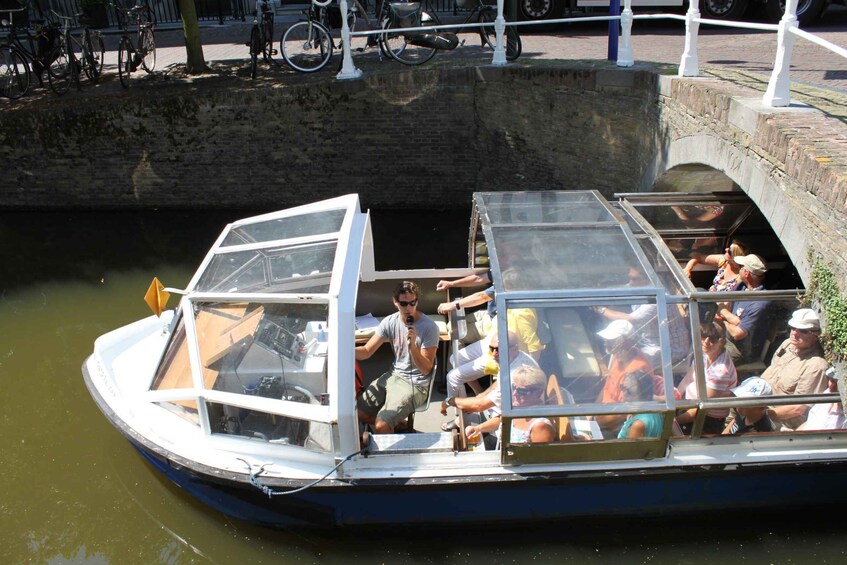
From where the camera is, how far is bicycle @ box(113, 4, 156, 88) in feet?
37.3

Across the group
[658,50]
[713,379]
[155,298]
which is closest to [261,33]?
[658,50]

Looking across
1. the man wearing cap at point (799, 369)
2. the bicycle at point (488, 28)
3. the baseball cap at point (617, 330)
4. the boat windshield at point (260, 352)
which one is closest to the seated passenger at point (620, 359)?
the baseball cap at point (617, 330)

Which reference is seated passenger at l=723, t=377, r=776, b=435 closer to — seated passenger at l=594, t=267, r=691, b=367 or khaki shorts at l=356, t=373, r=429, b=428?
seated passenger at l=594, t=267, r=691, b=367

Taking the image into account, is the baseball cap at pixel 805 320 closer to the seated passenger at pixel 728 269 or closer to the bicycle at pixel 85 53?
the seated passenger at pixel 728 269

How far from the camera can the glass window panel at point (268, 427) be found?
4738 millimetres

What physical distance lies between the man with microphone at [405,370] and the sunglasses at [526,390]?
1161mm

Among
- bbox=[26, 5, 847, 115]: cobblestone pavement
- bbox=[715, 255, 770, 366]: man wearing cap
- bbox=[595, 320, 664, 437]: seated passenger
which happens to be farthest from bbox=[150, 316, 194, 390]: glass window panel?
bbox=[26, 5, 847, 115]: cobblestone pavement

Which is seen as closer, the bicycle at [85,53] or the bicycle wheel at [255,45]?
the bicycle wheel at [255,45]

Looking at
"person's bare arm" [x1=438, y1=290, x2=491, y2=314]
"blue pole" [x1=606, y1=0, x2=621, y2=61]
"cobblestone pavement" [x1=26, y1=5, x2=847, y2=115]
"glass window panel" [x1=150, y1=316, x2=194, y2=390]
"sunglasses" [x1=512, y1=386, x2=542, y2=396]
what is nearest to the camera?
"sunglasses" [x1=512, y1=386, x2=542, y2=396]

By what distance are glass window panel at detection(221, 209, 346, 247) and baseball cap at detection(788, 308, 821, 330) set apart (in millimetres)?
3429

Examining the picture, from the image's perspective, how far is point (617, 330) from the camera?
15.3 ft

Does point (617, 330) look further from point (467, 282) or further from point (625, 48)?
point (625, 48)

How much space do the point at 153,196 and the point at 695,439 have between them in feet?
30.9

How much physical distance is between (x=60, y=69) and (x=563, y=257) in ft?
34.4
